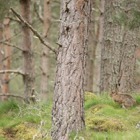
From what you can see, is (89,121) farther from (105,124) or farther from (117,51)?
(117,51)

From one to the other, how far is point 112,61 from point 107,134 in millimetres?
3154

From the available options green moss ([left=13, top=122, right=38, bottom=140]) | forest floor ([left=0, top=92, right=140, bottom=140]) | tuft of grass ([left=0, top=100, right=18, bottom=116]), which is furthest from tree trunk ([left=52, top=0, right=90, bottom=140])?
tuft of grass ([left=0, top=100, right=18, bottom=116])

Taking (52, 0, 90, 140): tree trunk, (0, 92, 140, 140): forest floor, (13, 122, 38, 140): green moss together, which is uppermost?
(52, 0, 90, 140): tree trunk

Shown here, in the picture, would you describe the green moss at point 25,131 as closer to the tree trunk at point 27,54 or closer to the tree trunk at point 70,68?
the tree trunk at point 70,68

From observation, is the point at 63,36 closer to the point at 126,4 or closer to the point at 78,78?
the point at 78,78

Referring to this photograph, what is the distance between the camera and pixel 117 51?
888 centimetres

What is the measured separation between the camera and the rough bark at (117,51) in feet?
27.8

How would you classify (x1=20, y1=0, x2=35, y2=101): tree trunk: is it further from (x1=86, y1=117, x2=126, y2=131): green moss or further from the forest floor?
(x1=86, y1=117, x2=126, y2=131): green moss

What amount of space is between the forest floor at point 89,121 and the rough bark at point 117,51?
2.15ft

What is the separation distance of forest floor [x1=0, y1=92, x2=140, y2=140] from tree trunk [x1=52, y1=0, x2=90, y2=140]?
0.67 ft

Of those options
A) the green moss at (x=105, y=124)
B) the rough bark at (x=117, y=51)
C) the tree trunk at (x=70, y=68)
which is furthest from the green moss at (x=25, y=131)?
the rough bark at (x=117, y=51)

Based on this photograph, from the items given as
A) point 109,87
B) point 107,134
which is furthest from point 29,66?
point 107,134

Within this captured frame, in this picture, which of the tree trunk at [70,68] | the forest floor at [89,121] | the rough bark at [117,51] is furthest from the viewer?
the rough bark at [117,51]

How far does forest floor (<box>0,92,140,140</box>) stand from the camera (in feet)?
19.0
